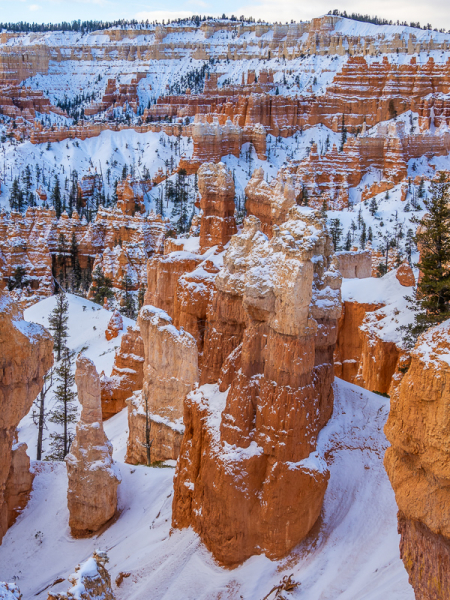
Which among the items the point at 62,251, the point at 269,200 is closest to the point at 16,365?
the point at 269,200

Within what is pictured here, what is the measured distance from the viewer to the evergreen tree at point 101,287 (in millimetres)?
44469

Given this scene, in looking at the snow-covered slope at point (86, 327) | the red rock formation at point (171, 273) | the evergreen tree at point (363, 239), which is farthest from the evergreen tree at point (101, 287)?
the evergreen tree at point (363, 239)

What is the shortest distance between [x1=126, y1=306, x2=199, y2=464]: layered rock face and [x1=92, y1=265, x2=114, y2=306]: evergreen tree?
85.8 ft

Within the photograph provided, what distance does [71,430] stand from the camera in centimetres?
2403

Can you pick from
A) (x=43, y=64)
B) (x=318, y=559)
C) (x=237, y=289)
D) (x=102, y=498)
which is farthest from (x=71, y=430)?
(x=43, y=64)

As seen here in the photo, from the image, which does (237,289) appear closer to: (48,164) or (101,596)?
(101,596)

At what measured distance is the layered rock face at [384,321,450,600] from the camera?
7320 mm

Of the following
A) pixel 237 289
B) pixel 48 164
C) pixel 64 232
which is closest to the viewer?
pixel 237 289

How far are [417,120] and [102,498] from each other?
3149 inches

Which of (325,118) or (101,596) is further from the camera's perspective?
(325,118)

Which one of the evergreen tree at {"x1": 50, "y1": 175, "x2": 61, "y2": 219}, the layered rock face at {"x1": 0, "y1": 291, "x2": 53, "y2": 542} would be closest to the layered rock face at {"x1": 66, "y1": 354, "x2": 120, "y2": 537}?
the layered rock face at {"x1": 0, "y1": 291, "x2": 53, "y2": 542}

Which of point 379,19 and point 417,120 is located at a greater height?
point 379,19

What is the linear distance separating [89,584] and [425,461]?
469 cm

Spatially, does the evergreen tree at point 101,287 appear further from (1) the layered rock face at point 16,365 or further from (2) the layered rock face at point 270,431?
(1) the layered rock face at point 16,365
